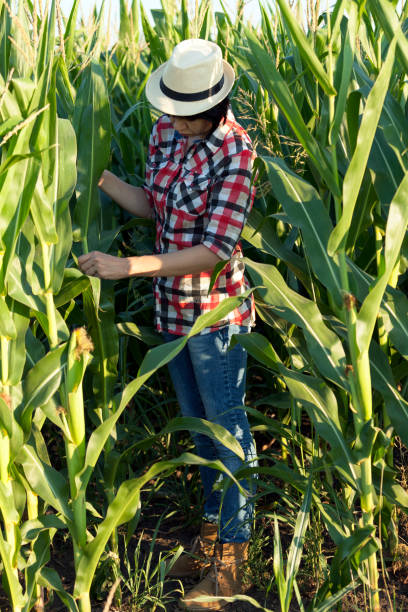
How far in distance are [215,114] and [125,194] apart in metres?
0.52

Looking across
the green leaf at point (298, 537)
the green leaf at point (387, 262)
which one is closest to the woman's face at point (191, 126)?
the green leaf at point (387, 262)

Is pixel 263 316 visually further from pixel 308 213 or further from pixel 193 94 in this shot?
pixel 193 94

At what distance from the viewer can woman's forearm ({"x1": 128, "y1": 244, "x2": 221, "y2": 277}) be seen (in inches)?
97.0

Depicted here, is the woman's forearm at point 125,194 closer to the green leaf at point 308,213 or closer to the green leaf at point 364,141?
the green leaf at point 308,213

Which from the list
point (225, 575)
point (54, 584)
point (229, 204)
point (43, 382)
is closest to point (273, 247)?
point (229, 204)

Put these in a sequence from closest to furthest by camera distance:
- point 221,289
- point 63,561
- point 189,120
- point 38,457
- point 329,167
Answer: point 329,167 → point 38,457 → point 189,120 → point 221,289 → point 63,561

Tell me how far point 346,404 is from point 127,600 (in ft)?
3.39

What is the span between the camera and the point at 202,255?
2492 mm

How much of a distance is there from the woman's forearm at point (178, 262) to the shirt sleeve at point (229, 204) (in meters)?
0.03

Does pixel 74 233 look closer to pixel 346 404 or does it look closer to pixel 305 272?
pixel 305 272

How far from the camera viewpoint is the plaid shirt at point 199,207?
2.49 metres

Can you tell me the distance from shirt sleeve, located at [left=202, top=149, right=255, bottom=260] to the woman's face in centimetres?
13

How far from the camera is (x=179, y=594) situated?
2.77 m

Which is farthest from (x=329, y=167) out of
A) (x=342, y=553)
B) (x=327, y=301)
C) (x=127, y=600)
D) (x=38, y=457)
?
(x=127, y=600)
